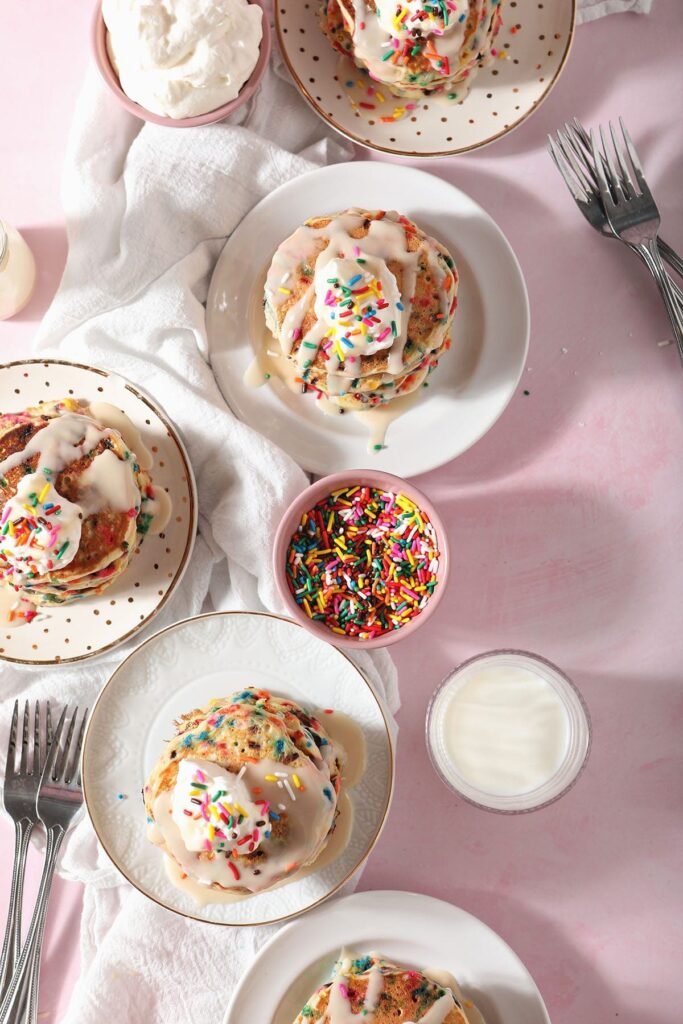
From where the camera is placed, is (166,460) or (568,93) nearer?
(166,460)

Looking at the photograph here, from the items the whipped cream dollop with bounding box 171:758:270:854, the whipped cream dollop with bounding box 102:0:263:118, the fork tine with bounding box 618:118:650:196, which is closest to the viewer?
the whipped cream dollop with bounding box 171:758:270:854

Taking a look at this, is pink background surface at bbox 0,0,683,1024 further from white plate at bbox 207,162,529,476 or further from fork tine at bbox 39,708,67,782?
fork tine at bbox 39,708,67,782

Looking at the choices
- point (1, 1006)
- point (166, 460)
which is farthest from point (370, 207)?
point (1, 1006)

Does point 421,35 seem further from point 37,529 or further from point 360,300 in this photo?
point 37,529

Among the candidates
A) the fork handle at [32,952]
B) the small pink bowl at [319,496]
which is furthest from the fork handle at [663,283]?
the fork handle at [32,952]

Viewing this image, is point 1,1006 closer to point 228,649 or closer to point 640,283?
point 228,649

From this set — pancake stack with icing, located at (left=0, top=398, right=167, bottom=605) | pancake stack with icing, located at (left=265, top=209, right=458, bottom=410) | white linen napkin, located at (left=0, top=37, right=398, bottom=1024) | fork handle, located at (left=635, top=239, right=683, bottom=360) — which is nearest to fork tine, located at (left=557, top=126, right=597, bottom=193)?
fork handle, located at (left=635, top=239, right=683, bottom=360)
